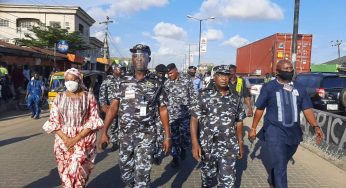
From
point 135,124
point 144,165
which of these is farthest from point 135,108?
point 144,165

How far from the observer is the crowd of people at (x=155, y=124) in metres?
4.61

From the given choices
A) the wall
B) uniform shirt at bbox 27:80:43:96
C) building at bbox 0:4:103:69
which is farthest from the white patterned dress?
building at bbox 0:4:103:69

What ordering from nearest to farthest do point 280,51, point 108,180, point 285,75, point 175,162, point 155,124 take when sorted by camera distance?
point 155,124, point 285,75, point 108,180, point 175,162, point 280,51

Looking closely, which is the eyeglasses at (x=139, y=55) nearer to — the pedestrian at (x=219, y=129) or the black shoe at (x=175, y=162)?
the pedestrian at (x=219, y=129)

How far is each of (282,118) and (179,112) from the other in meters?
2.97

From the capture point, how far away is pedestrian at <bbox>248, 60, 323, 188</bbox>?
5.15m

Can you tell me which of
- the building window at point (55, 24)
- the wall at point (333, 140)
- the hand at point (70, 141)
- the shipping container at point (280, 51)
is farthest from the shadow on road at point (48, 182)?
the building window at point (55, 24)

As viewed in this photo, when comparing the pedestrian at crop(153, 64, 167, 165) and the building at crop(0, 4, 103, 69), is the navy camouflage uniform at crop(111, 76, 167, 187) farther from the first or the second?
A: the building at crop(0, 4, 103, 69)

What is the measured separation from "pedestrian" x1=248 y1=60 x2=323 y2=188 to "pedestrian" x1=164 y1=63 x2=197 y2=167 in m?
2.53

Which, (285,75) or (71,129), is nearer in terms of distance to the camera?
(71,129)

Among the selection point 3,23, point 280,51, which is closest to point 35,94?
point 280,51

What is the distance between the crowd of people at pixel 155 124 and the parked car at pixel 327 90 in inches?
325

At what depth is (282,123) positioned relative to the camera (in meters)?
5.14

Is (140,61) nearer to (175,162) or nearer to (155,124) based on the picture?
(155,124)
